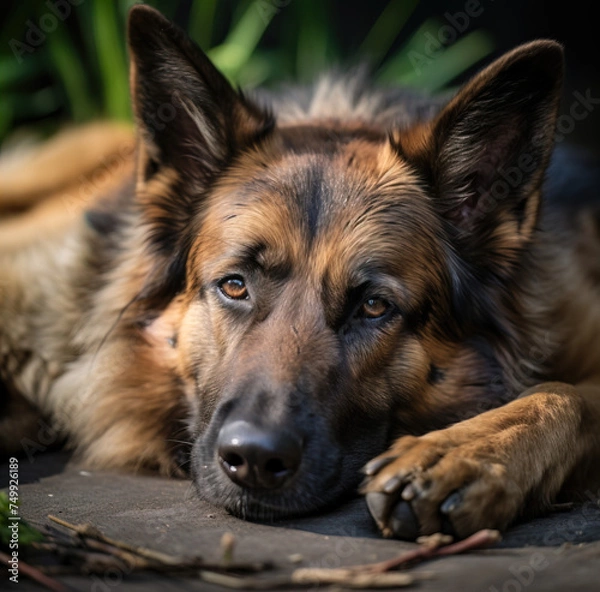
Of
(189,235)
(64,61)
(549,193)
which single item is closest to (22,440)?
(189,235)

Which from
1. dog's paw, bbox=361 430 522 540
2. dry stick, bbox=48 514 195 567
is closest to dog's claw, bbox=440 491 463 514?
dog's paw, bbox=361 430 522 540

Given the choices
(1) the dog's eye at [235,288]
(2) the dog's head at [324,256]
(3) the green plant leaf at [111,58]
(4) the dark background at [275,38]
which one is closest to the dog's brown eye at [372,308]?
(2) the dog's head at [324,256]

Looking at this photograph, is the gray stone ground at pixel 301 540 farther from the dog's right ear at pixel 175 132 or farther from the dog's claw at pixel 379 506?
the dog's right ear at pixel 175 132

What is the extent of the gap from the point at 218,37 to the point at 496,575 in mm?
6779

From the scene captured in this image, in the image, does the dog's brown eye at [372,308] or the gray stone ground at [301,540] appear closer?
the gray stone ground at [301,540]

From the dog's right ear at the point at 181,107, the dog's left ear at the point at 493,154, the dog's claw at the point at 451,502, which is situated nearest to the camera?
the dog's claw at the point at 451,502

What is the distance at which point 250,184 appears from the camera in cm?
355

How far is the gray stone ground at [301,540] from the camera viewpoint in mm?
2295

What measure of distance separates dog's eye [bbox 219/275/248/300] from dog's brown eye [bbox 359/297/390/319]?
0.47 m

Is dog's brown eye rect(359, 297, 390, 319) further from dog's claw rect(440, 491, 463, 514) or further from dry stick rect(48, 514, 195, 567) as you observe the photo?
dry stick rect(48, 514, 195, 567)

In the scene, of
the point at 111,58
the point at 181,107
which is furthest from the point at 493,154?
the point at 111,58

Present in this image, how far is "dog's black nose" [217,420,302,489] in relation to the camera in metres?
2.72

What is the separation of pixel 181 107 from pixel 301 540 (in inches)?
80.2

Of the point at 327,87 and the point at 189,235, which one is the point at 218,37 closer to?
the point at 327,87
